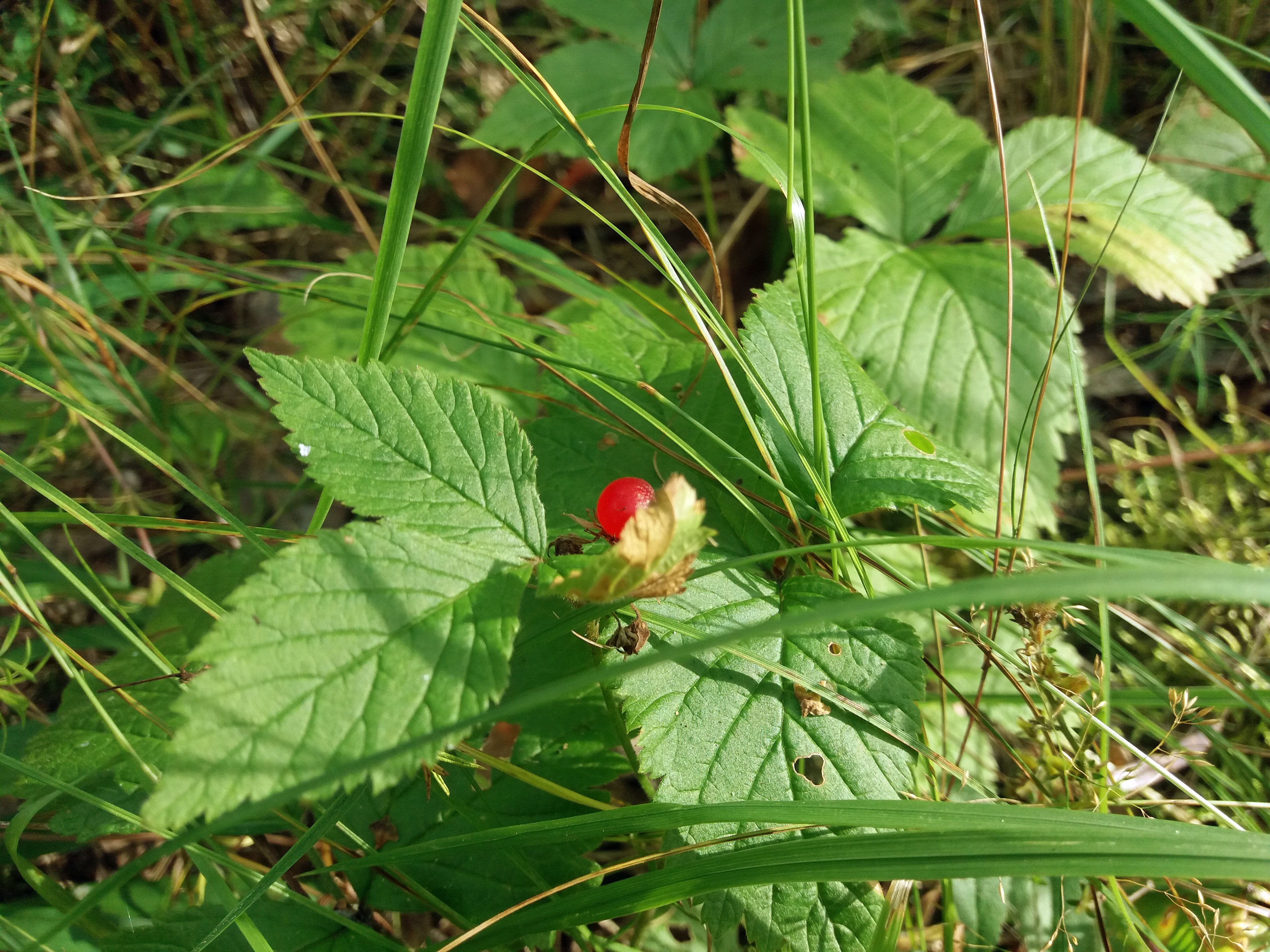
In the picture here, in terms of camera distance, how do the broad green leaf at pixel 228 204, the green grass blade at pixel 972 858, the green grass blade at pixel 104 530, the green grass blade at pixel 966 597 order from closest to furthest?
1. the green grass blade at pixel 966 597
2. the green grass blade at pixel 972 858
3. the green grass blade at pixel 104 530
4. the broad green leaf at pixel 228 204

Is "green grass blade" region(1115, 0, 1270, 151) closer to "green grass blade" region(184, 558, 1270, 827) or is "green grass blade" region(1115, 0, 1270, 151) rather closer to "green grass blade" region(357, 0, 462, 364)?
"green grass blade" region(184, 558, 1270, 827)

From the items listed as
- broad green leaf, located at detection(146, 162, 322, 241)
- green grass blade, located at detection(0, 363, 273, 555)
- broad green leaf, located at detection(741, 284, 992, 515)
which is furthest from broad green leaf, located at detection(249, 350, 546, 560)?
broad green leaf, located at detection(146, 162, 322, 241)

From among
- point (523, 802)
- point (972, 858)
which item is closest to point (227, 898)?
point (523, 802)

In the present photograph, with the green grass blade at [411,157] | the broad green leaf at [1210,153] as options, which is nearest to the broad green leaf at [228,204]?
the green grass blade at [411,157]

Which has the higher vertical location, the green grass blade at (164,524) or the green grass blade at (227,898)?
the green grass blade at (164,524)

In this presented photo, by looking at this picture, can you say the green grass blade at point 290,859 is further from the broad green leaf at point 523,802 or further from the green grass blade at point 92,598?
the green grass blade at point 92,598

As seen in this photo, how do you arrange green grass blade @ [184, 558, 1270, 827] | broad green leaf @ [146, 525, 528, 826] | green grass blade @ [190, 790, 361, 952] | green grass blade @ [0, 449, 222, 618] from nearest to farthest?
green grass blade @ [184, 558, 1270, 827] → broad green leaf @ [146, 525, 528, 826] → green grass blade @ [190, 790, 361, 952] → green grass blade @ [0, 449, 222, 618]
